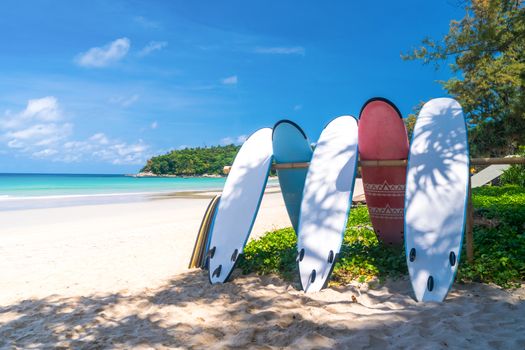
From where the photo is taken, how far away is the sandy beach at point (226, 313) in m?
3.40

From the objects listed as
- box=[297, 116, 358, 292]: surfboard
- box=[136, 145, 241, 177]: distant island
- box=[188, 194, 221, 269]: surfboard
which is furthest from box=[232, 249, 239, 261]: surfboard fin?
box=[136, 145, 241, 177]: distant island

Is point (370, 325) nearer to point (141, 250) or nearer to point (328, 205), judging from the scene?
point (328, 205)

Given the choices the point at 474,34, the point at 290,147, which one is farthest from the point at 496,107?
the point at 290,147

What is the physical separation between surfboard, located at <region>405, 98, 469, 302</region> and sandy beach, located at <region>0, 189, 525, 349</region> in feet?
0.76

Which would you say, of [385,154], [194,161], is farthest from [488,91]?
[194,161]

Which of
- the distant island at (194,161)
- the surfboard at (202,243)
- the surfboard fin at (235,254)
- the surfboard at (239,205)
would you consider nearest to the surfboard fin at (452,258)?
the surfboard at (239,205)

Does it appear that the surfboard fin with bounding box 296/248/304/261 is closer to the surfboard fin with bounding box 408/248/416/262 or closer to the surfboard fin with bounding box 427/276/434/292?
the surfboard fin with bounding box 408/248/416/262

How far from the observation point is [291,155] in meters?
6.85

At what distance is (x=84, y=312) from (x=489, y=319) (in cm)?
395

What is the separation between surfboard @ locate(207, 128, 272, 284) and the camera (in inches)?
220

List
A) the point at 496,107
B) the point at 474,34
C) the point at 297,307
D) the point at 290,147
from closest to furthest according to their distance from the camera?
the point at 297,307 → the point at 290,147 → the point at 474,34 → the point at 496,107

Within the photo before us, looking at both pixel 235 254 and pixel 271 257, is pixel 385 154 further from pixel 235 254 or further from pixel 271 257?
pixel 235 254

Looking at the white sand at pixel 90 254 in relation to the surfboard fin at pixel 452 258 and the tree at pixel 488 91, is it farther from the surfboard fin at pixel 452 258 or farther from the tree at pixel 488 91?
the tree at pixel 488 91

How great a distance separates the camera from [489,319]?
3.60 metres
